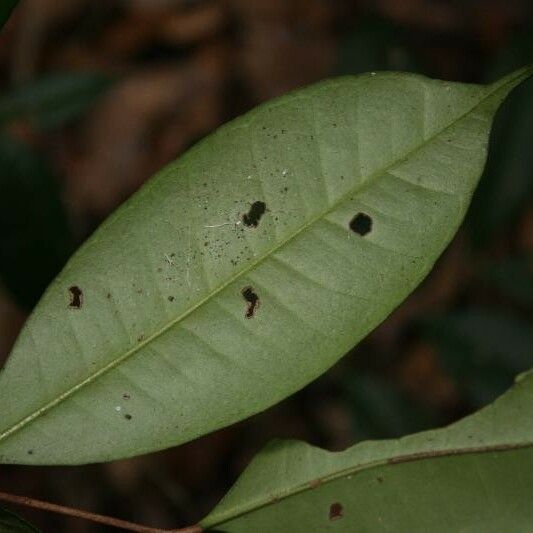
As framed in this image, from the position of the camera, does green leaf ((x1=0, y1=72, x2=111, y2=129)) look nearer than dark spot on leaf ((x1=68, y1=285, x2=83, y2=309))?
No

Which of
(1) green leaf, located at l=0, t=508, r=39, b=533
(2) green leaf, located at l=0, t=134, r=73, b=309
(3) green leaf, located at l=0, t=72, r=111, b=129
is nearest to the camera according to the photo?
(1) green leaf, located at l=0, t=508, r=39, b=533

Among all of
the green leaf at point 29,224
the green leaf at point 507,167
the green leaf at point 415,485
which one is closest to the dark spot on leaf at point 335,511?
the green leaf at point 415,485

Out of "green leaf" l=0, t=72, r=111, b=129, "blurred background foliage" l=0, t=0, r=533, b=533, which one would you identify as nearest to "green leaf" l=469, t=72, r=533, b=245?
"blurred background foliage" l=0, t=0, r=533, b=533

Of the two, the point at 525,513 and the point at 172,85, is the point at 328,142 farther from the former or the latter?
the point at 172,85

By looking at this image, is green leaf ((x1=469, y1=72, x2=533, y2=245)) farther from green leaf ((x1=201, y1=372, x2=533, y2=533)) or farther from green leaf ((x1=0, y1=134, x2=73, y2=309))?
green leaf ((x1=201, y1=372, x2=533, y2=533))

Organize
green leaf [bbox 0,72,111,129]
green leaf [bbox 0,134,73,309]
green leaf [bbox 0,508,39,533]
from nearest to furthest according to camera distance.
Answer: green leaf [bbox 0,508,39,533]
green leaf [bbox 0,134,73,309]
green leaf [bbox 0,72,111,129]

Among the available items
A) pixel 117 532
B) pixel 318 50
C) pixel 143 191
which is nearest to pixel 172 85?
pixel 318 50

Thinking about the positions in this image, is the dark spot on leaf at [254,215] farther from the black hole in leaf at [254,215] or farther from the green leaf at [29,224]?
the green leaf at [29,224]
